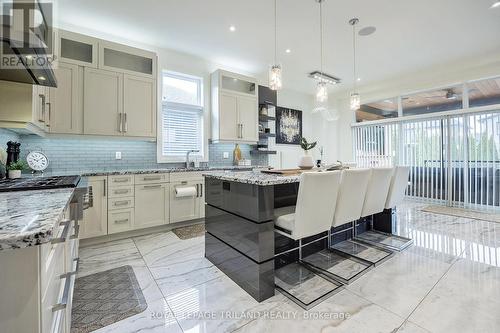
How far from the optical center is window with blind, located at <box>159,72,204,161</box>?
162 inches

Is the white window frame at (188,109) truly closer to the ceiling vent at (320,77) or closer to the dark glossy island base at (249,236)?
the dark glossy island base at (249,236)

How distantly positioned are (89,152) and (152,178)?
106cm

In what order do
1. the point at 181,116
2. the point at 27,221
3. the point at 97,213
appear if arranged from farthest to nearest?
the point at 181,116, the point at 97,213, the point at 27,221

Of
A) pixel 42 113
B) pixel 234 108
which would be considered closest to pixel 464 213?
pixel 234 108

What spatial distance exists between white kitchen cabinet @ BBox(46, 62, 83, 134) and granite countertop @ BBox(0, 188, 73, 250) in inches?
89.7

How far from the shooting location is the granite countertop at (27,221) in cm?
63

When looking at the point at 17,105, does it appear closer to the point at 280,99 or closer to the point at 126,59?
the point at 126,59

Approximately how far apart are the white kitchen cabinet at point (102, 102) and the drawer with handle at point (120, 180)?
2.28 feet

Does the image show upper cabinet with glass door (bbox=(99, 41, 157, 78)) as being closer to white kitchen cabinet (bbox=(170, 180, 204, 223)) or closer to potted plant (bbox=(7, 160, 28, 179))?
potted plant (bbox=(7, 160, 28, 179))

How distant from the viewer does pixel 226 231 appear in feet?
7.23

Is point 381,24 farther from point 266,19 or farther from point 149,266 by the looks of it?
point 149,266

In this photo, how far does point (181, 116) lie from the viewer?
430 cm

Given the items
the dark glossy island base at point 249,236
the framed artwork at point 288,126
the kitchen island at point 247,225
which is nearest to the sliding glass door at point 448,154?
the framed artwork at point 288,126

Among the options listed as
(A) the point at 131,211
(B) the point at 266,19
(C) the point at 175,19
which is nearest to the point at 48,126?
(A) the point at 131,211
